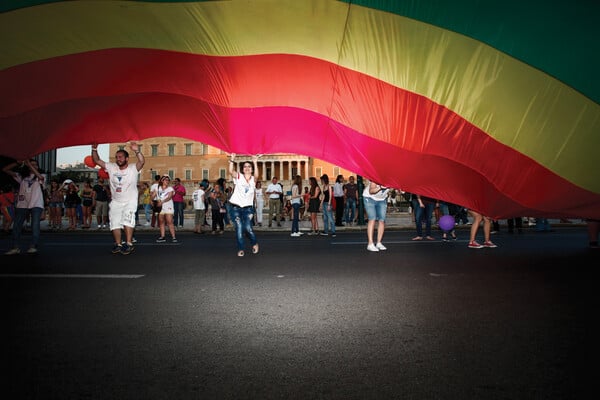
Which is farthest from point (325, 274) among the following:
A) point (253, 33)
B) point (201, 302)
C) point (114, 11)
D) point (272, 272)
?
point (114, 11)

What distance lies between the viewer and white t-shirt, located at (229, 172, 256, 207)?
27.8 feet

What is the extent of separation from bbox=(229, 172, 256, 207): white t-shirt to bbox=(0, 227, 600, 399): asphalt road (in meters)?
1.97

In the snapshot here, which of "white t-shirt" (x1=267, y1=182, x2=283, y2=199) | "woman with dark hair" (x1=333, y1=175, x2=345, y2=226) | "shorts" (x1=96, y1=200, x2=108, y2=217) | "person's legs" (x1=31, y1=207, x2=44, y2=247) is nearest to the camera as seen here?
"person's legs" (x1=31, y1=207, x2=44, y2=247)

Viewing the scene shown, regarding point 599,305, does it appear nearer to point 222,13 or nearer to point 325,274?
point 325,274

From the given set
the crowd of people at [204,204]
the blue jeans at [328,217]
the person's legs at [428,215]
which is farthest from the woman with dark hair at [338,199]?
the person's legs at [428,215]

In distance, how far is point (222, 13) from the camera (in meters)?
4.37

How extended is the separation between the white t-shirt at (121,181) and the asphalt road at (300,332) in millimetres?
1731

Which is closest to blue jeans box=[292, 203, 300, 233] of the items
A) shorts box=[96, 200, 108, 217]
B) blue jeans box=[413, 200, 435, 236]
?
blue jeans box=[413, 200, 435, 236]

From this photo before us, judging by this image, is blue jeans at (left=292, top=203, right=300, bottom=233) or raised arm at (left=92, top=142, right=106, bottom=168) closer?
raised arm at (left=92, top=142, right=106, bottom=168)

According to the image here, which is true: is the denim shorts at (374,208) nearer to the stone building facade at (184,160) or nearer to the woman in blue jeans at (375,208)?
the woman in blue jeans at (375,208)

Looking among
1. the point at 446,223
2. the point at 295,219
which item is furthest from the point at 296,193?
the point at 446,223

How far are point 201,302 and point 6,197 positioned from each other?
46.1ft

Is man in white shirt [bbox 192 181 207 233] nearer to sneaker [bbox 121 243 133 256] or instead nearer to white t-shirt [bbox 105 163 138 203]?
sneaker [bbox 121 243 133 256]

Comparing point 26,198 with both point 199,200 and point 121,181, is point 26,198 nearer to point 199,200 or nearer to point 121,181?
point 121,181
